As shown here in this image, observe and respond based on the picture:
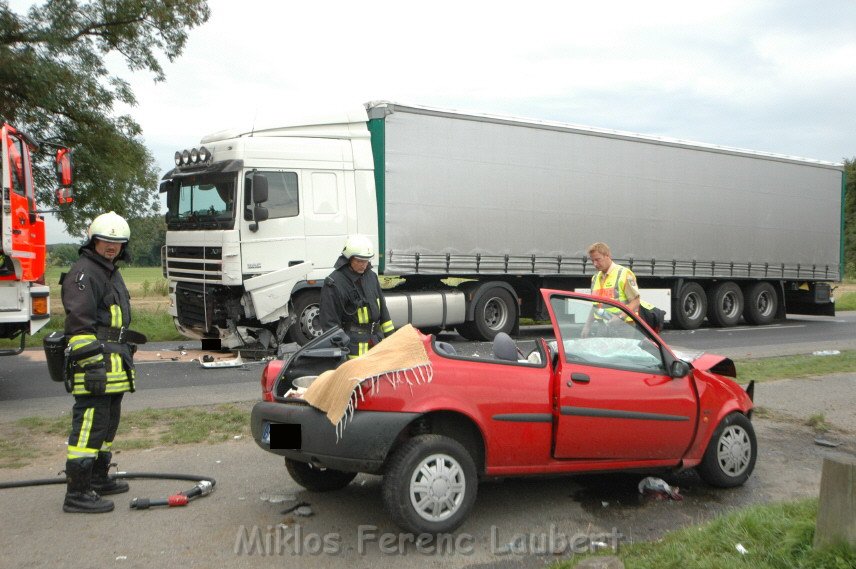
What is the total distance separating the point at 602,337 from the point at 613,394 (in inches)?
16.7

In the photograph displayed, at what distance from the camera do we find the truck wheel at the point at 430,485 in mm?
4344

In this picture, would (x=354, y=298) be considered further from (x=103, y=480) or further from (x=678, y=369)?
(x=678, y=369)

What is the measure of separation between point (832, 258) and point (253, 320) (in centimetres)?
1641

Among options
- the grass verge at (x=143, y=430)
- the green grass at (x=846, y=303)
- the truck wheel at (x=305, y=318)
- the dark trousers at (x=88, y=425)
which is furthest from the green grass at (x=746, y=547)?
the green grass at (x=846, y=303)

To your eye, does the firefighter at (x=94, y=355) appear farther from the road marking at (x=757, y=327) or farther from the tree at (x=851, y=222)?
the tree at (x=851, y=222)

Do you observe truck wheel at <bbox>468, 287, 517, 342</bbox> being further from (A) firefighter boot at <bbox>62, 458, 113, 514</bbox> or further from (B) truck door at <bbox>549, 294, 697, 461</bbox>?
(A) firefighter boot at <bbox>62, 458, 113, 514</bbox>

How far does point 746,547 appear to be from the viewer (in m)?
4.16

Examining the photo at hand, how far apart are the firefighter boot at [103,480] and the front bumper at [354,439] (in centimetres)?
159

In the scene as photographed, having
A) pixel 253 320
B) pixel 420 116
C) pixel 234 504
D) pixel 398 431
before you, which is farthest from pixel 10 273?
pixel 420 116

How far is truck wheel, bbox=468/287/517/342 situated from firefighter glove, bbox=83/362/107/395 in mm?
10270

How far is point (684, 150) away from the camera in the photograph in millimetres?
18641

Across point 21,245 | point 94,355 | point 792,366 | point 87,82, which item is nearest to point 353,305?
point 94,355

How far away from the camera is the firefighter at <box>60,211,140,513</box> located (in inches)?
198

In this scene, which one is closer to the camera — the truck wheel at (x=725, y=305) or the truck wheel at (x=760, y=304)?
the truck wheel at (x=725, y=305)
